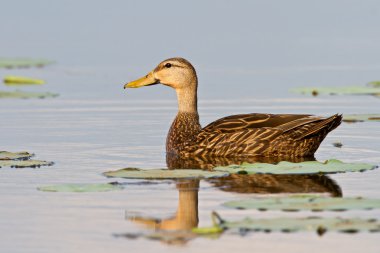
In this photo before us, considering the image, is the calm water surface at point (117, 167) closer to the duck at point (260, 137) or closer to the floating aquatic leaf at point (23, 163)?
the floating aquatic leaf at point (23, 163)

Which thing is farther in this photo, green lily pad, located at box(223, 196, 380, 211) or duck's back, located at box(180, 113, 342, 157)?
duck's back, located at box(180, 113, 342, 157)

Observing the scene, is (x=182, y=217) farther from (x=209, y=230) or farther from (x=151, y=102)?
(x=151, y=102)

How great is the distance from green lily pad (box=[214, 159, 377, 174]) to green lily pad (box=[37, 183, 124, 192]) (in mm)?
1639

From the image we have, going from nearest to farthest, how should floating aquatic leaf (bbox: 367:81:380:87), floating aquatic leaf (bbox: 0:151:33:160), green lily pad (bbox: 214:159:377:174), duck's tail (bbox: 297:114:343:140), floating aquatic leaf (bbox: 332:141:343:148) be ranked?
green lily pad (bbox: 214:159:377:174)
floating aquatic leaf (bbox: 0:151:33:160)
duck's tail (bbox: 297:114:343:140)
floating aquatic leaf (bbox: 332:141:343:148)
floating aquatic leaf (bbox: 367:81:380:87)

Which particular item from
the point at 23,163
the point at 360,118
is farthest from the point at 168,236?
the point at 360,118

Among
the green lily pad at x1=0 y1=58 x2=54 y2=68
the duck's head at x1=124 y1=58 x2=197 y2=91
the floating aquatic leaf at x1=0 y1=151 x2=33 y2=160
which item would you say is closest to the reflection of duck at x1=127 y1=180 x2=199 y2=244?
the floating aquatic leaf at x1=0 y1=151 x2=33 y2=160

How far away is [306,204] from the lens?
12.1 m

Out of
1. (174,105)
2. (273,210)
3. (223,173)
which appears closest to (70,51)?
(174,105)

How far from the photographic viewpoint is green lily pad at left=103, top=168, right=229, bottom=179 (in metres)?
14.1

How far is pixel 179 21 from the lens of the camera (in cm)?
3575

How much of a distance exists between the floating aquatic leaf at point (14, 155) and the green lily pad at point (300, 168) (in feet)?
8.63

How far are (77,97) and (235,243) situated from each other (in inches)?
476

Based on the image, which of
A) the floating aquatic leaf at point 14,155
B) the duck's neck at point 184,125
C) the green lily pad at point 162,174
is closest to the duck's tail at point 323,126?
the duck's neck at point 184,125

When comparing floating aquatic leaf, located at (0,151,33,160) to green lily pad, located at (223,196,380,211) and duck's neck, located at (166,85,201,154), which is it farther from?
green lily pad, located at (223,196,380,211)
